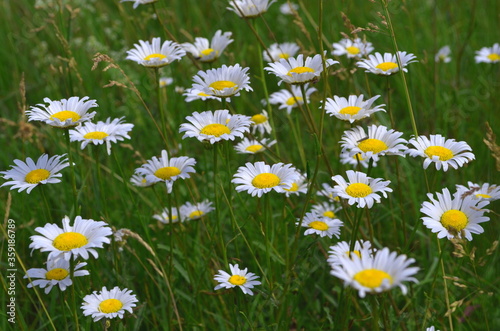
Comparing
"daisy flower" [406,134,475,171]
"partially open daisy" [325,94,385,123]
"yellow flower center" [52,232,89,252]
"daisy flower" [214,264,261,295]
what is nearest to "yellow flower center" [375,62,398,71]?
"partially open daisy" [325,94,385,123]

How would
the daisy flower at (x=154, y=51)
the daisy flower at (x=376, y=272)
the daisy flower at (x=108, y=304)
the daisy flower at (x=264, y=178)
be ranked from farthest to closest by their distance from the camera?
the daisy flower at (x=154, y=51) → the daisy flower at (x=264, y=178) → the daisy flower at (x=108, y=304) → the daisy flower at (x=376, y=272)

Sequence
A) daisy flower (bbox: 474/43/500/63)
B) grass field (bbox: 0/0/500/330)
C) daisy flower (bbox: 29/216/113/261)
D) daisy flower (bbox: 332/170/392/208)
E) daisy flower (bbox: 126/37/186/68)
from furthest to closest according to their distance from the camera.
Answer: daisy flower (bbox: 474/43/500/63) < daisy flower (bbox: 126/37/186/68) < grass field (bbox: 0/0/500/330) < daisy flower (bbox: 332/170/392/208) < daisy flower (bbox: 29/216/113/261)

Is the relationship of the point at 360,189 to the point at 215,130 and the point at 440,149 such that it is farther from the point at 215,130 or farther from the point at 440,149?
the point at 215,130

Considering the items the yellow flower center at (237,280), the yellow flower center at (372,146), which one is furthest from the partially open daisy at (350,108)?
the yellow flower center at (237,280)

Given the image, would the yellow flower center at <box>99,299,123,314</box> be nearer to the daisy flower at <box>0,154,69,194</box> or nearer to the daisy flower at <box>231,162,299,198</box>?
the daisy flower at <box>0,154,69,194</box>

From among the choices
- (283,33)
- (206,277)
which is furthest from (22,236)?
(283,33)

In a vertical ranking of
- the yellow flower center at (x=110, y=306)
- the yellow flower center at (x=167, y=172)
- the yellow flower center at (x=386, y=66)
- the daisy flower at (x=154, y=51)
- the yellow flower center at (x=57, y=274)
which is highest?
the daisy flower at (x=154, y=51)

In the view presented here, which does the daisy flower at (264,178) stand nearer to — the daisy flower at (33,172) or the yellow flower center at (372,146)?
the yellow flower center at (372,146)
